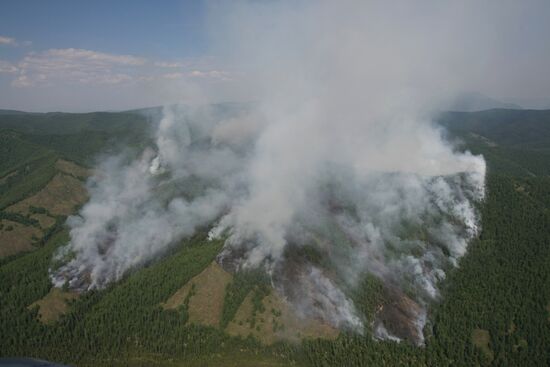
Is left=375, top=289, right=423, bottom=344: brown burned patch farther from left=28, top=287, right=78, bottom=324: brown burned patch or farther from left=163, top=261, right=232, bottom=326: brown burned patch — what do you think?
left=28, top=287, right=78, bottom=324: brown burned patch

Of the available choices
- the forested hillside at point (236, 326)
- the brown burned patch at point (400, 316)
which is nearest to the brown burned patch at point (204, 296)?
the forested hillside at point (236, 326)

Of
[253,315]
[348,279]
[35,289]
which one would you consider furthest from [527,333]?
[35,289]

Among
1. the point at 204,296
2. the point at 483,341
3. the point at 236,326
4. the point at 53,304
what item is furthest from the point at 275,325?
the point at 53,304

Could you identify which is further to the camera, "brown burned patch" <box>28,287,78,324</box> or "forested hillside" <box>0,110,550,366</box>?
"brown burned patch" <box>28,287,78,324</box>

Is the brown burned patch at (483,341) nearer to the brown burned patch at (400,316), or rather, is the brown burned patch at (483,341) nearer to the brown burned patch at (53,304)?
the brown burned patch at (400,316)

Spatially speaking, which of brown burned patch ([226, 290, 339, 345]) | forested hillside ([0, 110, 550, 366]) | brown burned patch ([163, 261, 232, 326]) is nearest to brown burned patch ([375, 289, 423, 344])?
forested hillside ([0, 110, 550, 366])

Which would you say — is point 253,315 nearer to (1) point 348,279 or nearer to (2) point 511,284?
(1) point 348,279
